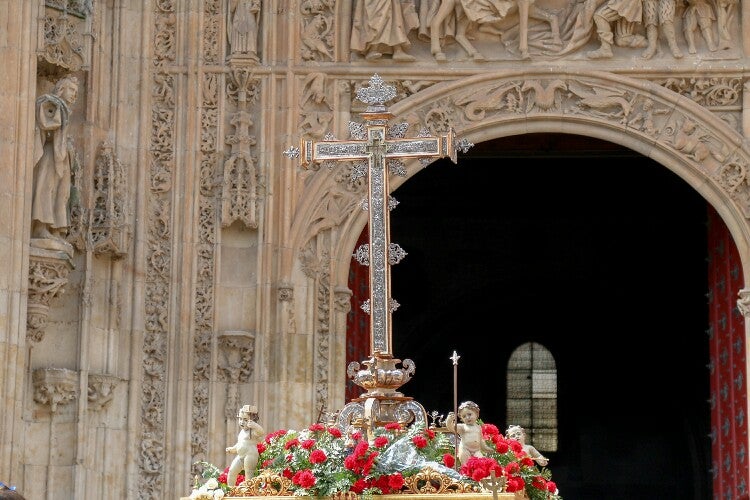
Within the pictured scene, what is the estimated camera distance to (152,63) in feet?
67.8

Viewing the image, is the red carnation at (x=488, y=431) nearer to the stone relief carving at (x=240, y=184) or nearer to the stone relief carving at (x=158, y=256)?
the stone relief carving at (x=158, y=256)

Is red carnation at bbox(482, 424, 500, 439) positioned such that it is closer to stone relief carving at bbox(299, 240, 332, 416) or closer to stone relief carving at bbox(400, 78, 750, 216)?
stone relief carving at bbox(299, 240, 332, 416)

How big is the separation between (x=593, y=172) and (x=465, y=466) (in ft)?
50.9

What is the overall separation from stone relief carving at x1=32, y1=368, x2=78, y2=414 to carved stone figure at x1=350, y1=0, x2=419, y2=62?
461 centimetres

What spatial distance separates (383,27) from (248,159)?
78.6 inches

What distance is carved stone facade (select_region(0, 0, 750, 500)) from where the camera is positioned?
19.7m

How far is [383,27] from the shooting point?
818 inches

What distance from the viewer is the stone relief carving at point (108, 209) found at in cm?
1970

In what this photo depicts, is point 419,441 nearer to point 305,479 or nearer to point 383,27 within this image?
point 305,479

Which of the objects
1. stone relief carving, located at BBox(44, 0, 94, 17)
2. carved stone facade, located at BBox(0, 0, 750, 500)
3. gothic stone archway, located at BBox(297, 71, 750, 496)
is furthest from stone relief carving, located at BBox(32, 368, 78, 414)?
stone relief carving, located at BBox(44, 0, 94, 17)

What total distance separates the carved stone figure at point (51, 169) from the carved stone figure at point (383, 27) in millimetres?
3352

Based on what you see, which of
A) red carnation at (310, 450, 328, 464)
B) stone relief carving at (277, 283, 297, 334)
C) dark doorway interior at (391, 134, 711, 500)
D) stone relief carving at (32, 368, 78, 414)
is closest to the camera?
red carnation at (310, 450, 328, 464)

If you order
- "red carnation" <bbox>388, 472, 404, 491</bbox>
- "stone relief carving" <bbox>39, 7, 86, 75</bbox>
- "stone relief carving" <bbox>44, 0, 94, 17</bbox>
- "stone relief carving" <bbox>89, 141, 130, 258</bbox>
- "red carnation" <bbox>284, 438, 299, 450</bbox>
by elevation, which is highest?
"stone relief carving" <bbox>44, 0, 94, 17</bbox>

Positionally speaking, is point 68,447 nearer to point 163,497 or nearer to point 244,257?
point 163,497
